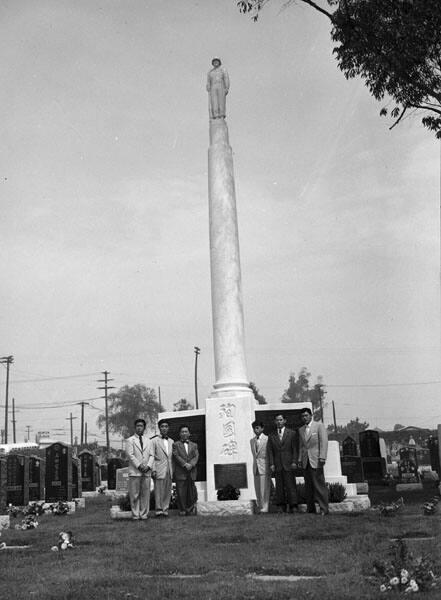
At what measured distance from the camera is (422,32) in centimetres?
1129

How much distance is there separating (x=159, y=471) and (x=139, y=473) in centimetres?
66

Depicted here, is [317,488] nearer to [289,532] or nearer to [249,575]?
[289,532]

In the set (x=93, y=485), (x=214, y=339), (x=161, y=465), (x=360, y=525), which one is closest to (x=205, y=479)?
(x=161, y=465)

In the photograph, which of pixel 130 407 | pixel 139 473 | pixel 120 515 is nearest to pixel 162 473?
pixel 139 473

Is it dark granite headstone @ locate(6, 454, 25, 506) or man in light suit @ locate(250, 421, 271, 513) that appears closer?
man in light suit @ locate(250, 421, 271, 513)

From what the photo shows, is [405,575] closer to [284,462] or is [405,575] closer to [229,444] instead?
[284,462]

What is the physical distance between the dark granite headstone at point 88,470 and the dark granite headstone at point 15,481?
25.4 ft

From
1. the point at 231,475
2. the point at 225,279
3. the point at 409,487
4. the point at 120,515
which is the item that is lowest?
the point at 409,487

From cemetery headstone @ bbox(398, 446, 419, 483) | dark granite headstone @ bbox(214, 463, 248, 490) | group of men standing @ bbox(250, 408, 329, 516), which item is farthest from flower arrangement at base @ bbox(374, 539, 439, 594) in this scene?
cemetery headstone @ bbox(398, 446, 419, 483)

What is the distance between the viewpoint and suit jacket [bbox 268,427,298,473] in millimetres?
13328

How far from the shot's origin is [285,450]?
13.3 m

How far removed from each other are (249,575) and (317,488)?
21.3 feet

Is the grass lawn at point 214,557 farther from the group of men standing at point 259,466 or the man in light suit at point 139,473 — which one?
the man in light suit at point 139,473

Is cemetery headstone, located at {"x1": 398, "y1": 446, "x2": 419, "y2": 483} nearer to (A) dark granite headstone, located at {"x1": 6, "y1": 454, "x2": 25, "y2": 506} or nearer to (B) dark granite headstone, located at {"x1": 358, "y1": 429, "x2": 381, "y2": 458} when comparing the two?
(B) dark granite headstone, located at {"x1": 358, "y1": 429, "x2": 381, "y2": 458}
